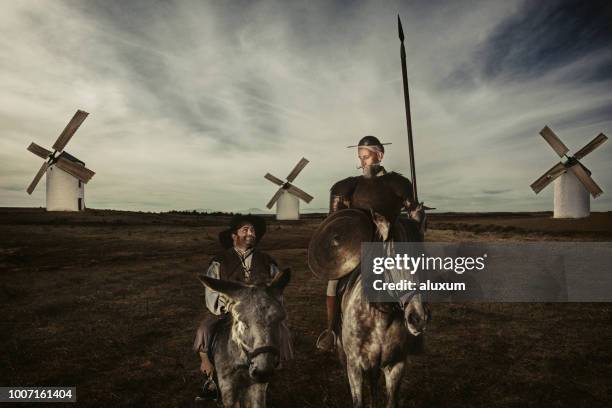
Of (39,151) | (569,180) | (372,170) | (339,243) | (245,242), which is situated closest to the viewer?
(245,242)

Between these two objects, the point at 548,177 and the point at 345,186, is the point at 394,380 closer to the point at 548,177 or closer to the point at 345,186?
the point at 345,186

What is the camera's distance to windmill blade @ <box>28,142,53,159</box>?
Answer: 108ft

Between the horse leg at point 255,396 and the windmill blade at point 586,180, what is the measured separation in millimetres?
45326

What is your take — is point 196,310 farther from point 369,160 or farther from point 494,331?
point 494,331

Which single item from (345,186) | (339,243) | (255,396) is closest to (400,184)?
(345,186)

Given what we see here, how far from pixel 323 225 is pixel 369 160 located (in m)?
1.28

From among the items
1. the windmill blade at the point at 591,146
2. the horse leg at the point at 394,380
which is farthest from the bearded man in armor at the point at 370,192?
the windmill blade at the point at 591,146

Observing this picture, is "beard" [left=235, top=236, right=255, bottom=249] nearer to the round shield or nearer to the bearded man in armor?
the round shield

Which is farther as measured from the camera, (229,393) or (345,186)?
(345,186)

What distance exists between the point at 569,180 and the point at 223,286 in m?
46.2

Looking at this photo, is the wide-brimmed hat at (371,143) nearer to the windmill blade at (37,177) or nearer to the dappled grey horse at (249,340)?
the dappled grey horse at (249,340)

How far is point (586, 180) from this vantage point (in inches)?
1389

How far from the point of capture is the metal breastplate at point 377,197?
176 inches

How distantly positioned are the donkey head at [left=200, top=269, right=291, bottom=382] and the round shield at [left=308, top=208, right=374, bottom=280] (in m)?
1.11
